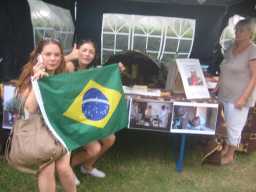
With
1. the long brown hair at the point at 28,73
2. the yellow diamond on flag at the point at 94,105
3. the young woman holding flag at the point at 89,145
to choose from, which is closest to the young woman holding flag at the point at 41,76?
the long brown hair at the point at 28,73

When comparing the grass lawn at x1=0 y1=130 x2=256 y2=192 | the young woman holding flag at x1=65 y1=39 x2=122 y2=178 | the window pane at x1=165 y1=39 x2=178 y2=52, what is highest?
the window pane at x1=165 y1=39 x2=178 y2=52

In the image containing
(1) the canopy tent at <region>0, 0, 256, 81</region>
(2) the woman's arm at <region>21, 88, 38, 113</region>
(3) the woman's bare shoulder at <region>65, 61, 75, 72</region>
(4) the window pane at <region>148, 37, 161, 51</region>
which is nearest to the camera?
(2) the woman's arm at <region>21, 88, 38, 113</region>

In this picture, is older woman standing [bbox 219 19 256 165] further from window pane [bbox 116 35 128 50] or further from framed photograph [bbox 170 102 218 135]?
window pane [bbox 116 35 128 50]

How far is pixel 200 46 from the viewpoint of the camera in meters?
4.69

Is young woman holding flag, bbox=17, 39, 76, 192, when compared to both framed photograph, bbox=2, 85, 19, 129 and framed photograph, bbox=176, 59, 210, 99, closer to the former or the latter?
framed photograph, bbox=2, 85, 19, 129

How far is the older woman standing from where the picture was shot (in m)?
3.24

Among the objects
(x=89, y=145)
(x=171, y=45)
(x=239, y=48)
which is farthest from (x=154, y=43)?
(x=89, y=145)

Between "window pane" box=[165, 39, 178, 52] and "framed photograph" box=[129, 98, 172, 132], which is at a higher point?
"window pane" box=[165, 39, 178, 52]

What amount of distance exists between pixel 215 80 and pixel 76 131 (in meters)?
1.96

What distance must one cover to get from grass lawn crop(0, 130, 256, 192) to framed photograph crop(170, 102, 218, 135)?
0.47m

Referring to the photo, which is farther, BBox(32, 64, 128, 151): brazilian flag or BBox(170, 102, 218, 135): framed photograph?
BBox(170, 102, 218, 135): framed photograph

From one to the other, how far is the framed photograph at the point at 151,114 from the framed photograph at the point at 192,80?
274 mm

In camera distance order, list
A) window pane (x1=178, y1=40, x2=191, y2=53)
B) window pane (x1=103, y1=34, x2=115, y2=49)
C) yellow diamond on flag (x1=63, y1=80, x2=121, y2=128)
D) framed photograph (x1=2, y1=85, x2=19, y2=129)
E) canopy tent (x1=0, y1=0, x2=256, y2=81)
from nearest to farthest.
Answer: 1. yellow diamond on flag (x1=63, y1=80, x2=121, y2=128)
2. framed photograph (x1=2, y1=85, x2=19, y2=129)
3. canopy tent (x1=0, y1=0, x2=256, y2=81)
4. window pane (x1=103, y1=34, x2=115, y2=49)
5. window pane (x1=178, y1=40, x2=191, y2=53)

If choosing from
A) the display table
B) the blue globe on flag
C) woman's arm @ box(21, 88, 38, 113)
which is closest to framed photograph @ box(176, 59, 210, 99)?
the display table
